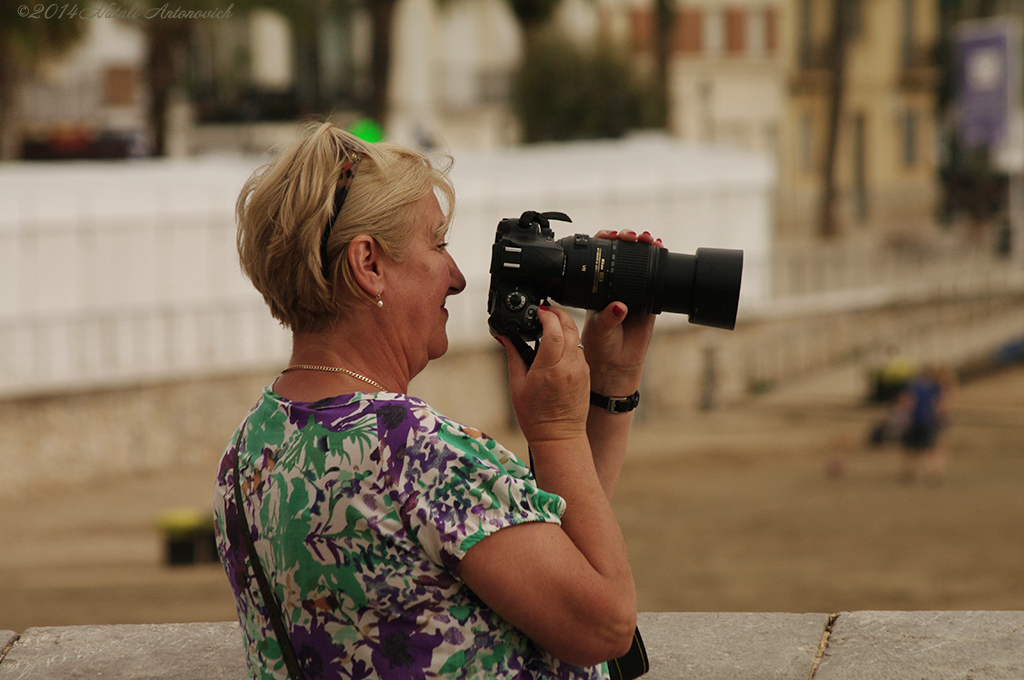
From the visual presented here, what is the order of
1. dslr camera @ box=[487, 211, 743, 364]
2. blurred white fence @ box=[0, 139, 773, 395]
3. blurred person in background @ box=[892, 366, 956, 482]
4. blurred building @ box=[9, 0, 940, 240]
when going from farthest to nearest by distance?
blurred building @ box=[9, 0, 940, 240] < blurred person in background @ box=[892, 366, 956, 482] < blurred white fence @ box=[0, 139, 773, 395] < dslr camera @ box=[487, 211, 743, 364]

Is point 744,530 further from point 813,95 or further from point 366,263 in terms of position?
point 813,95

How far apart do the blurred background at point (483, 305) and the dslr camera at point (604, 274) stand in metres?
0.45

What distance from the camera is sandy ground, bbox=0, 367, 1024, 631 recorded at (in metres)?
12.7

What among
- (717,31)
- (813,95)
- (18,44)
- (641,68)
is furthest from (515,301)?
(813,95)

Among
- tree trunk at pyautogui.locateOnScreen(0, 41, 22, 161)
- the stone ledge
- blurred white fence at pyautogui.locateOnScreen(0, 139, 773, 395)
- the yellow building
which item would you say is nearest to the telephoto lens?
the stone ledge

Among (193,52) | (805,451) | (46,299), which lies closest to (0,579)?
(46,299)

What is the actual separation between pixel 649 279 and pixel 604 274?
7cm

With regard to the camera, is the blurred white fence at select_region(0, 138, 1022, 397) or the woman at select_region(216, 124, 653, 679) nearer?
the woman at select_region(216, 124, 653, 679)

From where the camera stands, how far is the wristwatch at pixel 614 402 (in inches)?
79.4

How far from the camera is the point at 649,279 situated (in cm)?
202

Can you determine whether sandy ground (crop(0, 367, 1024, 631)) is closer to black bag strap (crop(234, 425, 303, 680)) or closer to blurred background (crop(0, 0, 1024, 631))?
blurred background (crop(0, 0, 1024, 631))

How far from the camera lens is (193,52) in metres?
35.1

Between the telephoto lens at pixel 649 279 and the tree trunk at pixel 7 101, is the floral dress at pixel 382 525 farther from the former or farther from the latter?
the tree trunk at pixel 7 101

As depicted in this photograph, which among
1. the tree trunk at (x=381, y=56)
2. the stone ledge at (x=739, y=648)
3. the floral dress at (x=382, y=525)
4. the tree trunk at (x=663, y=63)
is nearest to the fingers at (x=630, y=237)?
the floral dress at (x=382, y=525)
